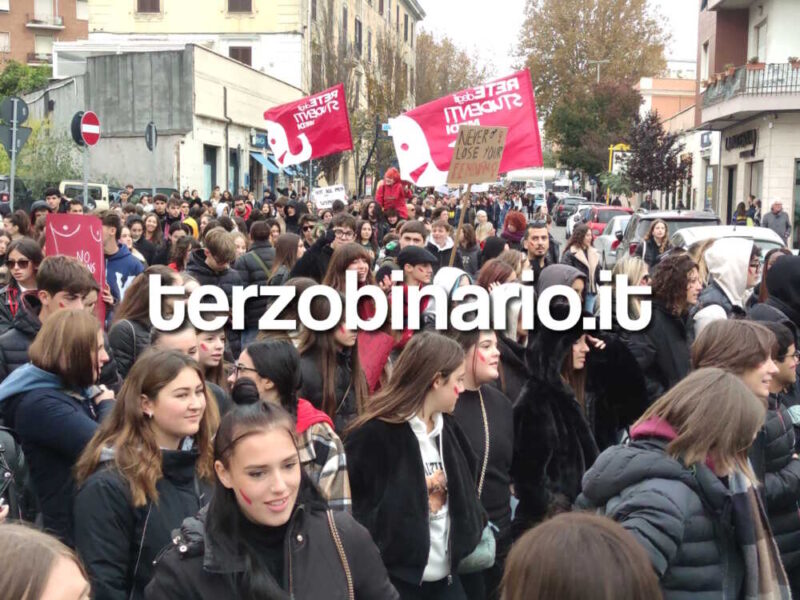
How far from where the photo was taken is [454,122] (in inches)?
462

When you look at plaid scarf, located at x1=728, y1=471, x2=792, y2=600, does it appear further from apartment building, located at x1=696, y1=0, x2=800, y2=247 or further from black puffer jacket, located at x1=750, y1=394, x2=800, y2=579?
apartment building, located at x1=696, y1=0, x2=800, y2=247

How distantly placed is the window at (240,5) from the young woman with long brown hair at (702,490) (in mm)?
43395

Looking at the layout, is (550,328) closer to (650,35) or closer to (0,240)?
(0,240)

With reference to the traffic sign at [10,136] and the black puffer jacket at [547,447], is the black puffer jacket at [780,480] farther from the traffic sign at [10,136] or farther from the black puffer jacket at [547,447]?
the traffic sign at [10,136]

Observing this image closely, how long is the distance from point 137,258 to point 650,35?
59.6 metres

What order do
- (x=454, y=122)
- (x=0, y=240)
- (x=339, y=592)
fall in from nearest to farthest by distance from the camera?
(x=339, y=592) < (x=0, y=240) < (x=454, y=122)

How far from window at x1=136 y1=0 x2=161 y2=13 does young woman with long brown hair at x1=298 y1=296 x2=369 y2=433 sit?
42.5 m

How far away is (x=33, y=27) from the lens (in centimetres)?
6962

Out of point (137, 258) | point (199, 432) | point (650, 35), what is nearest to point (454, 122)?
point (137, 258)

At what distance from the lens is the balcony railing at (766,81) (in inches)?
1229

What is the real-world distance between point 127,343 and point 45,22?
2795 inches

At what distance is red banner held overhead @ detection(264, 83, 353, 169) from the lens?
14.3 metres

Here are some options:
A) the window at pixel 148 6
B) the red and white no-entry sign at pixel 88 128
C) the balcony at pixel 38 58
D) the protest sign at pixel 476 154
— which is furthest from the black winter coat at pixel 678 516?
the balcony at pixel 38 58

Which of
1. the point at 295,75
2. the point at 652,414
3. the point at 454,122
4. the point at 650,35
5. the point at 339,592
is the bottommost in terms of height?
the point at 339,592
